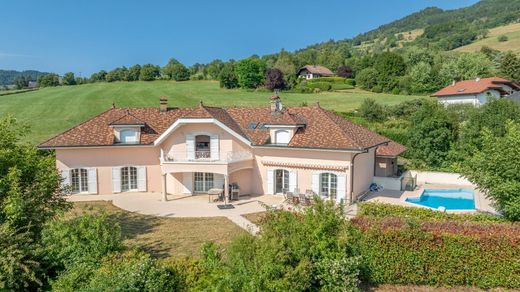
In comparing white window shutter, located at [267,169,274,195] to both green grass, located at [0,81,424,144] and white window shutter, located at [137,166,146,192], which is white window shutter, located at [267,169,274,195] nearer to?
white window shutter, located at [137,166,146,192]

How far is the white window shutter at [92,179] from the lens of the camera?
29344mm

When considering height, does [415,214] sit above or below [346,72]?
below

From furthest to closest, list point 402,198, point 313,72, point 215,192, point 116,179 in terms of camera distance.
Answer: point 313,72, point 116,179, point 402,198, point 215,192

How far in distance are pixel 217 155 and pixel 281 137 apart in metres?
5.10

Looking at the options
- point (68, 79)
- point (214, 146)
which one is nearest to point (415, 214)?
point (214, 146)

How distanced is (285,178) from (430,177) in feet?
52.9

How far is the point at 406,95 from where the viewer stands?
8388cm

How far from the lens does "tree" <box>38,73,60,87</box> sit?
4937 inches

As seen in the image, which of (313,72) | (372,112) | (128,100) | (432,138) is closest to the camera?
(432,138)

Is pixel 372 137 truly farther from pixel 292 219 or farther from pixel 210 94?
pixel 210 94

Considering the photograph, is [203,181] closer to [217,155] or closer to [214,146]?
[217,155]

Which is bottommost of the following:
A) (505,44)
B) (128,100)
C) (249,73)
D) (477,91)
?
(128,100)

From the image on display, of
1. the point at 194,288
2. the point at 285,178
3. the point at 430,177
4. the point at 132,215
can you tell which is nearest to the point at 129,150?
the point at 132,215

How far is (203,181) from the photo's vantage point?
29797 mm
